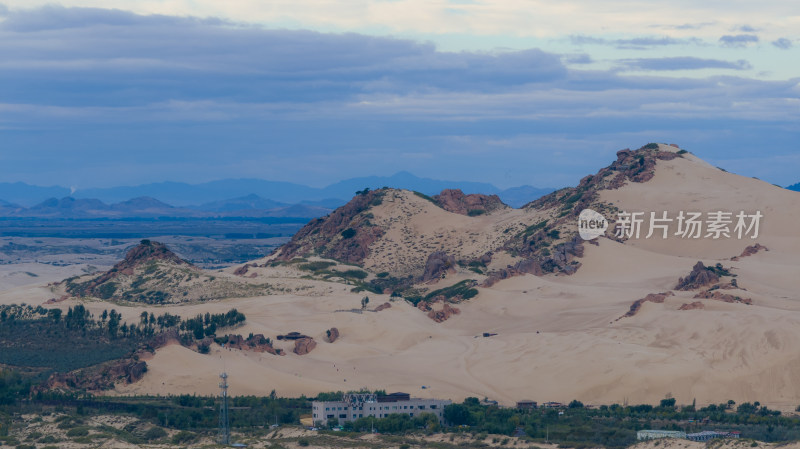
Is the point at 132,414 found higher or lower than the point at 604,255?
lower

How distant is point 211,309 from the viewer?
117 m

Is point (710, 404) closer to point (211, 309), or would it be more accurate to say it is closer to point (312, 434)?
point (312, 434)

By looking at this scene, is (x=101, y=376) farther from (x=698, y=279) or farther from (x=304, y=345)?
(x=698, y=279)

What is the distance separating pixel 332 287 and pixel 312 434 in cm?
6221

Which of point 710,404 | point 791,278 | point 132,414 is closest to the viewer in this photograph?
point 132,414

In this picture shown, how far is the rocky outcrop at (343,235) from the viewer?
513 ft

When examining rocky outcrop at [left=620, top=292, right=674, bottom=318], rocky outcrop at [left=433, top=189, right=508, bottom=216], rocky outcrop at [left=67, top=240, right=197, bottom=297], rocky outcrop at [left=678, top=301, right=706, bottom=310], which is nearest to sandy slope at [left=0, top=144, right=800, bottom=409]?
rocky outcrop at [left=678, top=301, right=706, bottom=310]

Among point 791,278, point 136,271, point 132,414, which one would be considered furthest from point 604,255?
point 132,414

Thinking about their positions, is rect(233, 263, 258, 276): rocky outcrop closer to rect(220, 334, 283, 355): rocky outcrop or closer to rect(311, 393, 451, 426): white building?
rect(220, 334, 283, 355): rocky outcrop

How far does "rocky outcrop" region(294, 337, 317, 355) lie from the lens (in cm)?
10275

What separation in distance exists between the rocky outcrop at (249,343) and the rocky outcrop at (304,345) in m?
1.95

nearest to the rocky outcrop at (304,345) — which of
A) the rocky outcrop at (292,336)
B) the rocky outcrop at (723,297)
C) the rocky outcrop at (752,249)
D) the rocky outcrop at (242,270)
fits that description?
the rocky outcrop at (292,336)

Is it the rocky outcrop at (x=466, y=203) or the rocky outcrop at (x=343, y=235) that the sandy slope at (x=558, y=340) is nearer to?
the rocky outcrop at (x=343, y=235)

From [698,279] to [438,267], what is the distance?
1187 inches
